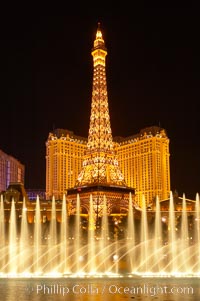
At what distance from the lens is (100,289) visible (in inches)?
831

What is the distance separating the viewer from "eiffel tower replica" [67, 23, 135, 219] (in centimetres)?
7869

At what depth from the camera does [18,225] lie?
181 ft

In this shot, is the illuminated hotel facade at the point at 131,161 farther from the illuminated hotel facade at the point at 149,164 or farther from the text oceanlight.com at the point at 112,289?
the text oceanlight.com at the point at 112,289

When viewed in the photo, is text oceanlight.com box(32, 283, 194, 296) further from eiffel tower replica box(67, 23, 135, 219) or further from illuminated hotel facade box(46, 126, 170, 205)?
illuminated hotel facade box(46, 126, 170, 205)

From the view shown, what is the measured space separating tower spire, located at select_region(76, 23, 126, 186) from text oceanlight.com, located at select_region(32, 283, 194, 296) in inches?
2261

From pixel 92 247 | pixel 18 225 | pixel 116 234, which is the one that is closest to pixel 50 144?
pixel 18 225

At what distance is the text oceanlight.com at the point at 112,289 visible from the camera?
19.7 m

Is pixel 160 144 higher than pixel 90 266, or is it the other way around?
pixel 160 144

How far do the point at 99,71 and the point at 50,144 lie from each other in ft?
94.9

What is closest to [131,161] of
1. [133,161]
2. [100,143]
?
[133,161]

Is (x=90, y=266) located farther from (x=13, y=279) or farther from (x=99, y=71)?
(x=99, y=71)

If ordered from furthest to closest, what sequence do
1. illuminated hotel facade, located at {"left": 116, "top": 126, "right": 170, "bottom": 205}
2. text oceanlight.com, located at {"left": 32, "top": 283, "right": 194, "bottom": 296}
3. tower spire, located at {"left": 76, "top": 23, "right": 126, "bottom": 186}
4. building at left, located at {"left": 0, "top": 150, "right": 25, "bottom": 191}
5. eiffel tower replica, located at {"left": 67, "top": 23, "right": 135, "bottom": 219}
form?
building at left, located at {"left": 0, "top": 150, "right": 25, "bottom": 191} → illuminated hotel facade, located at {"left": 116, "top": 126, "right": 170, "bottom": 205} → tower spire, located at {"left": 76, "top": 23, "right": 126, "bottom": 186} → eiffel tower replica, located at {"left": 67, "top": 23, "right": 135, "bottom": 219} → text oceanlight.com, located at {"left": 32, "top": 283, "right": 194, "bottom": 296}

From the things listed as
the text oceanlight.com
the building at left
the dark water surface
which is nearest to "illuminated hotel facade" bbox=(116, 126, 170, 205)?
the building at left

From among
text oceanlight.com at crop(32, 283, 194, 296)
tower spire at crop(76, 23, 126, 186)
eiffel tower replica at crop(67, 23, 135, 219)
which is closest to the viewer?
text oceanlight.com at crop(32, 283, 194, 296)
